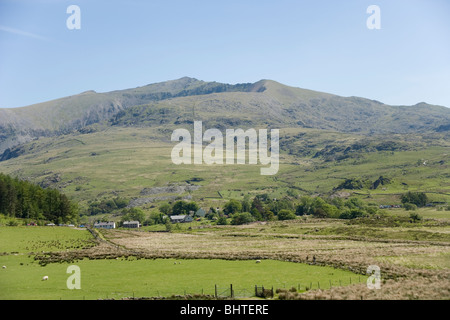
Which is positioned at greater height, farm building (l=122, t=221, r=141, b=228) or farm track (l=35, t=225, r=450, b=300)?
farm track (l=35, t=225, r=450, b=300)

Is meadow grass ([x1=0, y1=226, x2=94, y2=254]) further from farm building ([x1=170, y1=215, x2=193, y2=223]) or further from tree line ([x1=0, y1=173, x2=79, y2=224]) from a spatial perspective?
farm building ([x1=170, y1=215, x2=193, y2=223])

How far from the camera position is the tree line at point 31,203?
Result: 380 feet

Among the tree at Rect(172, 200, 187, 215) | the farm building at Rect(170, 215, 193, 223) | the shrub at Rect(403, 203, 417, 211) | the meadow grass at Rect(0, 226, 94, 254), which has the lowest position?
the farm building at Rect(170, 215, 193, 223)

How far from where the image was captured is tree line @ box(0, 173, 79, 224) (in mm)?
115869

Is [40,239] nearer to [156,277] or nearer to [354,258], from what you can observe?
[156,277]

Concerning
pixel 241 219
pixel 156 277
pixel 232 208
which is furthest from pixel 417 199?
pixel 156 277

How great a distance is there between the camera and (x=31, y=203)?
122 meters

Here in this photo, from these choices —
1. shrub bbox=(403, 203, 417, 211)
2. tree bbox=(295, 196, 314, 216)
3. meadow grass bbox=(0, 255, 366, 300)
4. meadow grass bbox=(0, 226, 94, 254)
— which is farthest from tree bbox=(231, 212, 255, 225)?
meadow grass bbox=(0, 255, 366, 300)

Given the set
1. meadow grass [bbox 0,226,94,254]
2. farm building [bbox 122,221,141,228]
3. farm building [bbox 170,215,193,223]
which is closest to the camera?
meadow grass [bbox 0,226,94,254]

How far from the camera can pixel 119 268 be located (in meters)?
54.5

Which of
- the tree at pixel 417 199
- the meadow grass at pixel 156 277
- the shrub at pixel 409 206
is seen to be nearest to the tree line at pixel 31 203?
the meadow grass at pixel 156 277

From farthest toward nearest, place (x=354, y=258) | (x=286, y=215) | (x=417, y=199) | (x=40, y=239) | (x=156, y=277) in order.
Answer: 1. (x=417, y=199)
2. (x=286, y=215)
3. (x=40, y=239)
4. (x=354, y=258)
5. (x=156, y=277)
